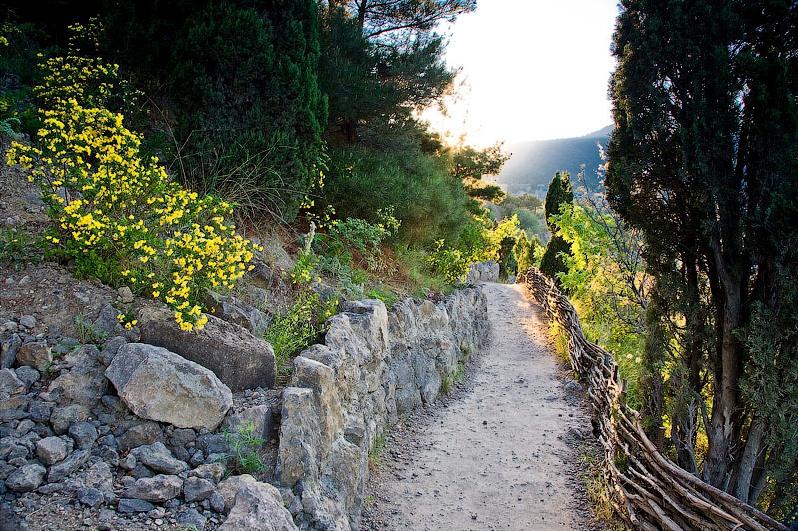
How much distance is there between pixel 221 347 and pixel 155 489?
3.20ft

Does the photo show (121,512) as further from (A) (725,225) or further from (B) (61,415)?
(A) (725,225)

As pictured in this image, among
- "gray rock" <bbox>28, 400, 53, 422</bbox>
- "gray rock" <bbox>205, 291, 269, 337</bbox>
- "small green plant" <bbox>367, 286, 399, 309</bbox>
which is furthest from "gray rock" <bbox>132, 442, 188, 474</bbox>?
"small green plant" <bbox>367, 286, 399, 309</bbox>

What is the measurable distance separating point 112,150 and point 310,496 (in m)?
2.67

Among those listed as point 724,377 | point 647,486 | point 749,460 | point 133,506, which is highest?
point 724,377

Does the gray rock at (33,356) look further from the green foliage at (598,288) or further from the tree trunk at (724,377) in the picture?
the green foliage at (598,288)

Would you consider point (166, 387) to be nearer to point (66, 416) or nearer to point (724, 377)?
point (66, 416)

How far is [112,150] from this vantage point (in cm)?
317

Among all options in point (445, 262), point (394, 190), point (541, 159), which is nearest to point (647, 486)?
point (394, 190)

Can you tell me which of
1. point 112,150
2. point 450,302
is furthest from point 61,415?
point 450,302

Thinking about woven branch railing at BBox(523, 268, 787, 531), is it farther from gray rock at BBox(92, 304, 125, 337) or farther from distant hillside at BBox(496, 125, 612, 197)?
distant hillside at BBox(496, 125, 612, 197)

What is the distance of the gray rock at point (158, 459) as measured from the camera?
7.58 ft

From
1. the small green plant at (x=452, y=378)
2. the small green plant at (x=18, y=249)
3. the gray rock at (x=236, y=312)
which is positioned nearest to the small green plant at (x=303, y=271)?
the gray rock at (x=236, y=312)

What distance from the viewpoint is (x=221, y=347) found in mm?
2998

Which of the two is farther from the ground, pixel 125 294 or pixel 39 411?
pixel 125 294
